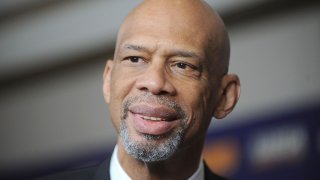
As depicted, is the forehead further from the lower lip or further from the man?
the lower lip

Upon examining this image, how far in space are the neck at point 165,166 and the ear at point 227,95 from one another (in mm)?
153

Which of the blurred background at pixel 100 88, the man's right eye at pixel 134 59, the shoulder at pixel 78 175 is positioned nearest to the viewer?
the man's right eye at pixel 134 59

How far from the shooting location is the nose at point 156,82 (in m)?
1.75

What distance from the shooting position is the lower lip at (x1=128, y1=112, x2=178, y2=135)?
1.74 metres

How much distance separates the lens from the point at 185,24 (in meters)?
1.87

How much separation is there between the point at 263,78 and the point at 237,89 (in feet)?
5.41

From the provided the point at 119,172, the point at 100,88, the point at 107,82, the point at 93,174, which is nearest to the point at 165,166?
the point at 119,172

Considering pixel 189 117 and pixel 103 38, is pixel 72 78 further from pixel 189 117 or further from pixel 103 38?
pixel 189 117

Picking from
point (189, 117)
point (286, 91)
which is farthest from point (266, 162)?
point (189, 117)

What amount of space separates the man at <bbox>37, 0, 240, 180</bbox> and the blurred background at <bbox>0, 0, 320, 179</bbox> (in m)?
1.55

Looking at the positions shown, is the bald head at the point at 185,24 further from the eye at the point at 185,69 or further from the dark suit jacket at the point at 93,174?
the dark suit jacket at the point at 93,174

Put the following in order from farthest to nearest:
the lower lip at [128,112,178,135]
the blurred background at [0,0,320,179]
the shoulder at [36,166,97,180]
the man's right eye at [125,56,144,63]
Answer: the blurred background at [0,0,320,179]
the shoulder at [36,166,97,180]
the man's right eye at [125,56,144,63]
the lower lip at [128,112,178,135]

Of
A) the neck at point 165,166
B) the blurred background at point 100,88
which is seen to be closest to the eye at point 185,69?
the neck at point 165,166

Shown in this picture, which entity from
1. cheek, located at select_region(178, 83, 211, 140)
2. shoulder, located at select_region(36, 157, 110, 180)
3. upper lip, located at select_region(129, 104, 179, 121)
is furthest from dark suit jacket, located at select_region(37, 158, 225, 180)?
upper lip, located at select_region(129, 104, 179, 121)
